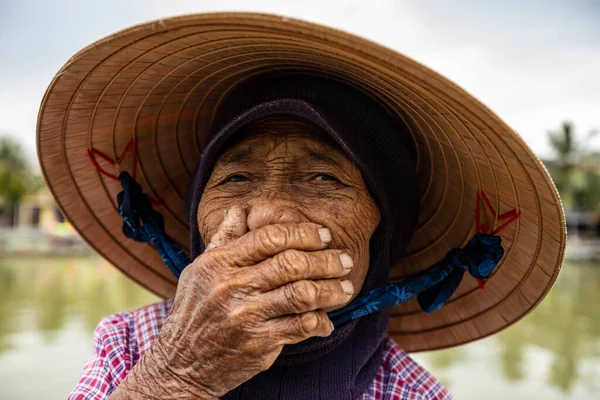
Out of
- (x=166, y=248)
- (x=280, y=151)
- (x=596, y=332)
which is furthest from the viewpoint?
(x=596, y=332)

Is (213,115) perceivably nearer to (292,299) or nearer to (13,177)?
(292,299)

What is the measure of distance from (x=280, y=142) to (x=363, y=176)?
8.7 inches

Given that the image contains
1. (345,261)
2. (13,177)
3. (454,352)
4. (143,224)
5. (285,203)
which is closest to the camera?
(345,261)

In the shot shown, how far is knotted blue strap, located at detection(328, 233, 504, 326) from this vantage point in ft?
4.23

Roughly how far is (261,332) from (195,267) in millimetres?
173

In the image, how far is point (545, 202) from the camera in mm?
1244

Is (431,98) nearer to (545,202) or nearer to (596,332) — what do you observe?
(545,202)

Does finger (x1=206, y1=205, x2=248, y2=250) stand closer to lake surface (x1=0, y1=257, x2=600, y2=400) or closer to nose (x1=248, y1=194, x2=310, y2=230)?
nose (x1=248, y1=194, x2=310, y2=230)

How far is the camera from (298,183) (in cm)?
127

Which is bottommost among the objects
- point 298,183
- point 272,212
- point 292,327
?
point 292,327

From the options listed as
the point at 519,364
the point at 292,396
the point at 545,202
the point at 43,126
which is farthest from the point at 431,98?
the point at 519,364

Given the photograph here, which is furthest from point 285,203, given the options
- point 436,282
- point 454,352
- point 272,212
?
point 454,352

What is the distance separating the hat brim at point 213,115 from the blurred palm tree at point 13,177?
34.4 m

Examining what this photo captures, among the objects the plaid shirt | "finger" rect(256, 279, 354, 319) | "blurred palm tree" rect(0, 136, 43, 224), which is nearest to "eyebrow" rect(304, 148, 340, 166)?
"finger" rect(256, 279, 354, 319)
